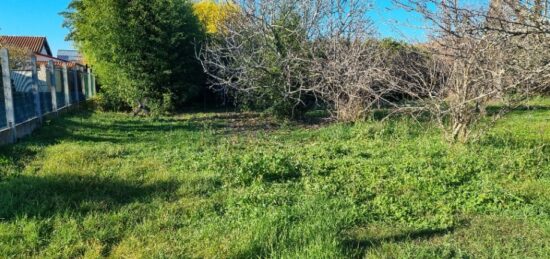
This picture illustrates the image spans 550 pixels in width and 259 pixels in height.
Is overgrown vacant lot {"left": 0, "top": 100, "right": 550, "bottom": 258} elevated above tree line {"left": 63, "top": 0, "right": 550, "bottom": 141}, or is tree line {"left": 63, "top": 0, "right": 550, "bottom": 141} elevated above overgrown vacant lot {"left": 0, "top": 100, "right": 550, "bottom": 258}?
tree line {"left": 63, "top": 0, "right": 550, "bottom": 141}

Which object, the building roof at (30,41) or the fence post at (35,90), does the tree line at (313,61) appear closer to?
the fence post at (35,90)

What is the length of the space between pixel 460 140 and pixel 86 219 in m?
6.09

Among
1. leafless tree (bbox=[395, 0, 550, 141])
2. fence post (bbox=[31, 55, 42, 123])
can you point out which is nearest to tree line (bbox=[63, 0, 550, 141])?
leafless tree (bbox=[395, 0, 550, 141])

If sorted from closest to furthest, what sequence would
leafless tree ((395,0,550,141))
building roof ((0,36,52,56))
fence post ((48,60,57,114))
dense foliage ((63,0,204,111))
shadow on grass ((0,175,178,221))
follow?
leafless tree ((395,0,550,141)) < shadow on grass ((0,175,178,221)) < fence post ((48,60,57,114)) < dense foliage ((63,0,204,111)) < building roof ((0,36,52,56))

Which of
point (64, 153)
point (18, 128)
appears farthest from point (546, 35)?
point (18, 128)

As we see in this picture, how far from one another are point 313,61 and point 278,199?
17.8 ft

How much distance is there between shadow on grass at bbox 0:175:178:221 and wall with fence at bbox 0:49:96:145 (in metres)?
3.18

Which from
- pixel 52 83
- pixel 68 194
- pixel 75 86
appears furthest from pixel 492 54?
pixel 75 86

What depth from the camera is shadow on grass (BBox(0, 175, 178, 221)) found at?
4410 millimetres

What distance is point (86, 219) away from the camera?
416cm

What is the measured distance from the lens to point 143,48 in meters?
14.4

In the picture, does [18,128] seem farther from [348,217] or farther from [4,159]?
[348,217]

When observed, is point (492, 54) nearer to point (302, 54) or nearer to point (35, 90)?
point (302, 54)

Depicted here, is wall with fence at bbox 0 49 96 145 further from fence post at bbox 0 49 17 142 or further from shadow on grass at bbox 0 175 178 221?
shadow on grass at bbox 0 175 178 221
